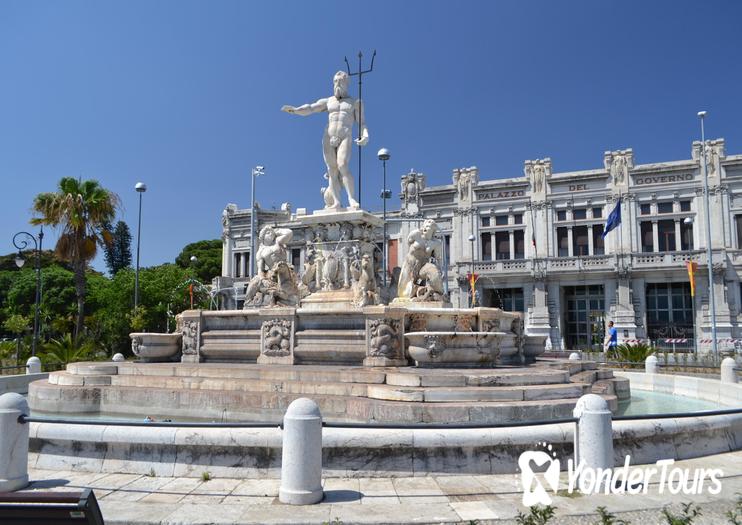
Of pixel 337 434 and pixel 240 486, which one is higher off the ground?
pixel 337 434

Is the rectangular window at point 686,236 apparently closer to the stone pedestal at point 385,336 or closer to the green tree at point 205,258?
the stone pedestal at point 385,336

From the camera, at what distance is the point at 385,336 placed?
36.0 feet

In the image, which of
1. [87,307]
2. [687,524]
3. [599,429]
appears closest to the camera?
[687,524]

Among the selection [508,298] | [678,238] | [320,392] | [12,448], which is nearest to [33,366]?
[320,392]

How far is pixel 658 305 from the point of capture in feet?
144

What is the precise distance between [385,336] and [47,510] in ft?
25.4

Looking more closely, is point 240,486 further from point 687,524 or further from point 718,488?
point 718,488

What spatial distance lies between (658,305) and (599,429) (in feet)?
138

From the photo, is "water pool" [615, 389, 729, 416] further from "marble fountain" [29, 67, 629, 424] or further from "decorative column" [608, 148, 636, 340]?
"decorative column" [608, 148, 636, 340]

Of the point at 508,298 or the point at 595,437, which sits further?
the point at 508,298

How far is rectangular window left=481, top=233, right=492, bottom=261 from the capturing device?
163 feet

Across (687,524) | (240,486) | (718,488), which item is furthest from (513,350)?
(687,524)

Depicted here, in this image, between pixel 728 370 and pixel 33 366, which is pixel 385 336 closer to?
pixel 728 370

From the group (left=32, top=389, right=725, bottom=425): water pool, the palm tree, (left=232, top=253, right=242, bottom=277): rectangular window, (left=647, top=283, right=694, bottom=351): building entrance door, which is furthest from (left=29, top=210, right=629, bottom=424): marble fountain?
(left=232, top=253, right=242, bottom=277): rectangular window
